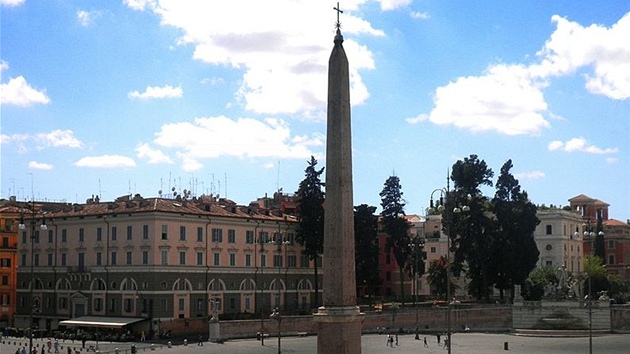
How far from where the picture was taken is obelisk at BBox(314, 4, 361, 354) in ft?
68.2

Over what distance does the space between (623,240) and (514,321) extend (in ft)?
149

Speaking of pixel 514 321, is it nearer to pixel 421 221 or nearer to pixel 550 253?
pixel 550 253

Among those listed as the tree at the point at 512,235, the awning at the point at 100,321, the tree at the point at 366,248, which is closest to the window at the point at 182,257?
the awning at the point at 100,321

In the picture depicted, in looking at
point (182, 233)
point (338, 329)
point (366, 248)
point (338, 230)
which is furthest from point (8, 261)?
point (338, 329)

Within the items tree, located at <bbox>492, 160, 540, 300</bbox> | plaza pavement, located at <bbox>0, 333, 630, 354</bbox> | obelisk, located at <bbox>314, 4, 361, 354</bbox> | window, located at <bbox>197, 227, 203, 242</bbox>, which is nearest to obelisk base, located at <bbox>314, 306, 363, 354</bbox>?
obelisk, located at <bbox>314, 4, 361, 354</bbox>

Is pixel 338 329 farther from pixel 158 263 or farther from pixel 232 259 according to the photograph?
pixel 232 259

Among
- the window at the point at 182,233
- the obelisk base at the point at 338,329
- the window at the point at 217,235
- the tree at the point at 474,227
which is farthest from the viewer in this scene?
the tree at the point at 474,227

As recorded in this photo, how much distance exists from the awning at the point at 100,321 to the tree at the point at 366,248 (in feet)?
59.5

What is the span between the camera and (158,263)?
5838 centimetres

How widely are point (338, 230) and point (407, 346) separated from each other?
3338cm

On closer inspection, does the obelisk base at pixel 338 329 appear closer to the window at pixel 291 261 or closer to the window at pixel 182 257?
the window at pixel 182 257

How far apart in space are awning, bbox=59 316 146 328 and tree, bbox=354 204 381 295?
1815 centimetres

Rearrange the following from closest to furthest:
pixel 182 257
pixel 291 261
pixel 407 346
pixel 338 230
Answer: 1. pixel 338 230
2. pixel 407 346
3. pixel 182 257
4. pixel 291 261

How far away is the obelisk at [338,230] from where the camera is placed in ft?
68.2
